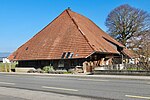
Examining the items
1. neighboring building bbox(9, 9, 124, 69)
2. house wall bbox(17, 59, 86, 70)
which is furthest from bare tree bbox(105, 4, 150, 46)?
house wall bbox(17, 59, 86, 70)

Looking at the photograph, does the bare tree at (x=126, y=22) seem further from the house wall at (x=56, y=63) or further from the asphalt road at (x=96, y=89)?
the asphalt road at (x=96, y=89)

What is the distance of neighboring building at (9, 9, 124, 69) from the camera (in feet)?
113

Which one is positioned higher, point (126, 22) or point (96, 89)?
point (126, 22)

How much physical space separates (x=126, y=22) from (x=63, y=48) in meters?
25.6

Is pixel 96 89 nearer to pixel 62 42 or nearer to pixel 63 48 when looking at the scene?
pixel 63 48

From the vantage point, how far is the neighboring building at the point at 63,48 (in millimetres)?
34562

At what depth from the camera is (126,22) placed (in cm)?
5759

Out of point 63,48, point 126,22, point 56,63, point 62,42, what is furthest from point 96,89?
point 126,22

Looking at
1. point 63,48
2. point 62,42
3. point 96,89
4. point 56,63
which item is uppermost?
point 62,42

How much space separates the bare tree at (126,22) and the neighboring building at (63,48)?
14135 millimetres

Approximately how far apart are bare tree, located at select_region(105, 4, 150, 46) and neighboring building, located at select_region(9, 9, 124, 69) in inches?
557

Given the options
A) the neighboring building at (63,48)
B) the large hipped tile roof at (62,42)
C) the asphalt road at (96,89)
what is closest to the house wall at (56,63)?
the neighboring building at (63,48)

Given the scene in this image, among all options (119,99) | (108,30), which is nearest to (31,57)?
(108,30)

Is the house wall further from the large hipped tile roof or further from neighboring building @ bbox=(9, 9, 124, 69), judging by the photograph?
the large hipped tile roof
